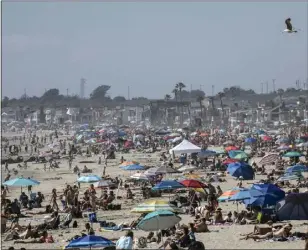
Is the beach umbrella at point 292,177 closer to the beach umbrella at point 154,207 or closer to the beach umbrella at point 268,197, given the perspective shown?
the beach umbrella at point 268,197

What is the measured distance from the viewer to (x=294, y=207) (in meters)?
14.3

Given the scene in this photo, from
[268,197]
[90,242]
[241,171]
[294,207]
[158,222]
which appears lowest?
[90,242]

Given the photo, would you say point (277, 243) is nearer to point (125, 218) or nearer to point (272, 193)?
point (272, 193)

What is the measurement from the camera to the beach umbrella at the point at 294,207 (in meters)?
14.1

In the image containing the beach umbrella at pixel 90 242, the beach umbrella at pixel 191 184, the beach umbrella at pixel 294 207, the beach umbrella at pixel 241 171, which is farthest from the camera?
the beach umbrella at pixel 241 171

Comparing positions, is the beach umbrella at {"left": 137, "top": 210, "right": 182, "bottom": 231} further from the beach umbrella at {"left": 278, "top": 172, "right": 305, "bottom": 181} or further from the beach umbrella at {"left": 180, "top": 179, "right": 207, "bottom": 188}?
the beach umbrella at {"left": 278, "top": 172, "right": 305, "bottom": 181}

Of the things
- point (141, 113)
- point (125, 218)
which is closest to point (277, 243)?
point (125, 218)

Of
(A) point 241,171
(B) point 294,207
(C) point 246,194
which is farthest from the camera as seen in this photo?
(A) point 241,171

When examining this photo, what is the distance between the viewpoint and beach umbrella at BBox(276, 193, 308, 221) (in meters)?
14.1

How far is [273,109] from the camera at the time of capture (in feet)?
323

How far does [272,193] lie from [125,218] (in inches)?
200

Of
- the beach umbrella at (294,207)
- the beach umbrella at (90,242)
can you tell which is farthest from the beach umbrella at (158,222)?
the beach umbrella at (294,207)

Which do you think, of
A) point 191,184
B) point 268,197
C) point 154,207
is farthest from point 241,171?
point 154,207

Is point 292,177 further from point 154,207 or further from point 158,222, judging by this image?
point 158,222
